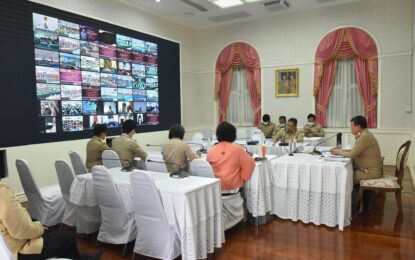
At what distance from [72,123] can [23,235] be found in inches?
157

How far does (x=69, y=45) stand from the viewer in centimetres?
559

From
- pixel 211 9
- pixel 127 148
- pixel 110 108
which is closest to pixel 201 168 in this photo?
pixel 127 148

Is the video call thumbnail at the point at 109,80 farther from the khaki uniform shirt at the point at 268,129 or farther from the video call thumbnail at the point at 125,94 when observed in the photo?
the khaki uniform shirt at the point at 268,129

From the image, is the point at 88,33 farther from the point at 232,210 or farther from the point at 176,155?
the point at 232,210

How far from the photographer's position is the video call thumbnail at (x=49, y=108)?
5.19 metres

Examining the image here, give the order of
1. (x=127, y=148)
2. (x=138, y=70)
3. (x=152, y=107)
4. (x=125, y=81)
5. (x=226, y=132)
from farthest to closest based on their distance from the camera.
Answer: (x=152, y=107), (x=138, y=70), (x=125, y=81), (x=127, y=148), (x=226, y=132)

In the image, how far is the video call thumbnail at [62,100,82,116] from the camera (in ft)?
18.2

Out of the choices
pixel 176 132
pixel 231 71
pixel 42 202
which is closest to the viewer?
pixel 42 202

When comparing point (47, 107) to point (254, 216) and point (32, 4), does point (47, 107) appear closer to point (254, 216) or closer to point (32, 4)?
point (32, 4)

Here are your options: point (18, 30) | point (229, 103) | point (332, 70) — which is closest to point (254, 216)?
point (18, 30)

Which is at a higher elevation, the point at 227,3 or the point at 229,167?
the point at 227,3

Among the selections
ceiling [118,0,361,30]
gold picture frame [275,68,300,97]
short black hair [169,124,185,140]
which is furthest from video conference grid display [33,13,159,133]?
gold picture frame [275,68,300,97]

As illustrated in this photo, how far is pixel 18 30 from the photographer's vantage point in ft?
15.9

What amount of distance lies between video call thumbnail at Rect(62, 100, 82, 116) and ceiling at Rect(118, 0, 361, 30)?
2662 millimetres
